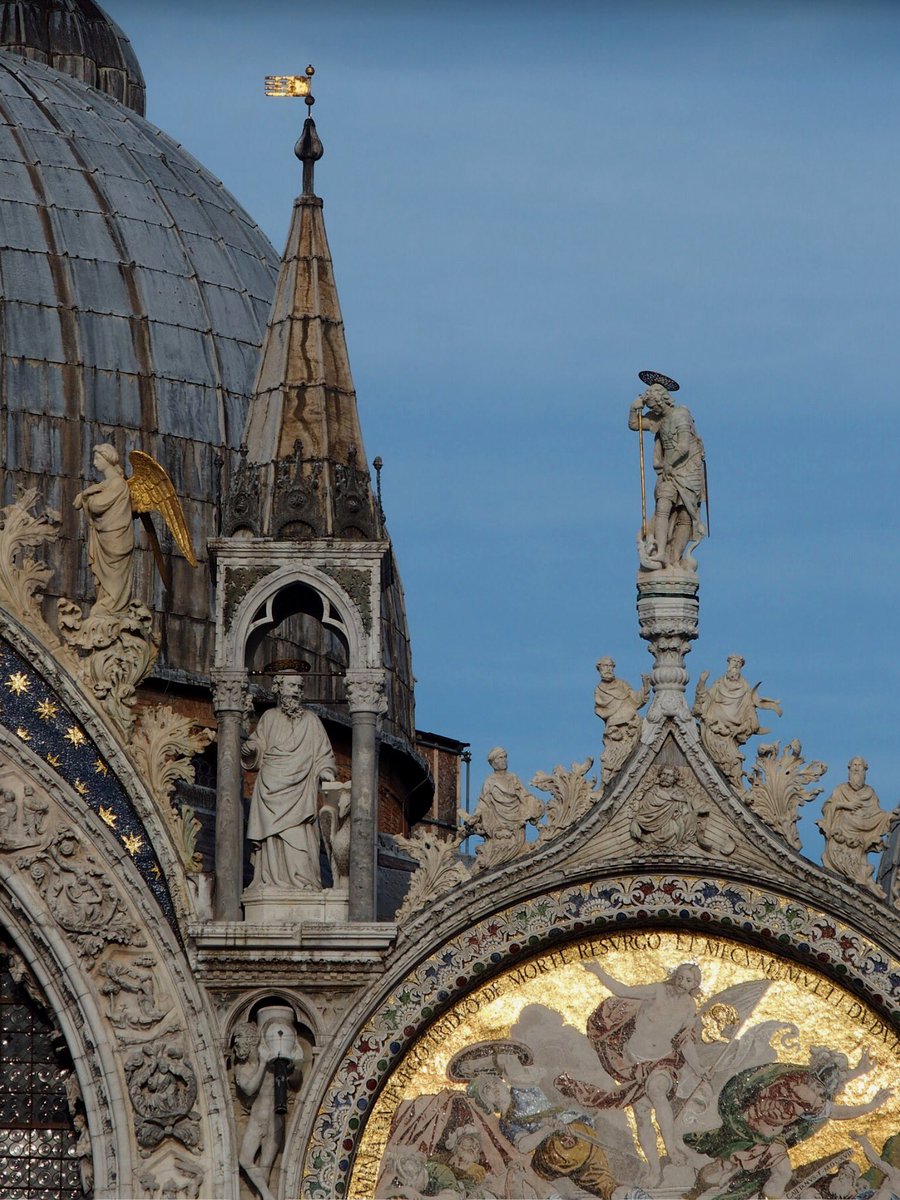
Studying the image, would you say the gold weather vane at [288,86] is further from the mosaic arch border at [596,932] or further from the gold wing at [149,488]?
the mosaic arch border at [596,932]

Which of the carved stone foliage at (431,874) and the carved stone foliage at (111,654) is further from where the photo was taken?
the carved stone foliage at (111,654)

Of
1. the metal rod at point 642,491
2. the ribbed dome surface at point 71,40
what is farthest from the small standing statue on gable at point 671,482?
the ribbed dome surface at point 71,40

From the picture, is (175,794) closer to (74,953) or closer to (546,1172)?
(74,953)

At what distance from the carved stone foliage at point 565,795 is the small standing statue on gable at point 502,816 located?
0.08m

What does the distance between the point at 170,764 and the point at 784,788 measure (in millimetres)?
3664

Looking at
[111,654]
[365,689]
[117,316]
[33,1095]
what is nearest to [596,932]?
[365,689]

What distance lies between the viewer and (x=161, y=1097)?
22.1 metres

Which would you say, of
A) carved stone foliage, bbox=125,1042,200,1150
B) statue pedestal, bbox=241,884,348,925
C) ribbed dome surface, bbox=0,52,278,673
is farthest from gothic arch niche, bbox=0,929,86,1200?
ribbed dome surface, bbox=0,52,278,673

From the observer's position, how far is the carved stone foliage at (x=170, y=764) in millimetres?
22625

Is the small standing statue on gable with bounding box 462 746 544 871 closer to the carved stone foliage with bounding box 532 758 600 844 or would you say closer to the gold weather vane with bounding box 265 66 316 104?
the carved stone foliage with bounding box 532 758 600 844

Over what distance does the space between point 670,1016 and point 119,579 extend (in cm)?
424

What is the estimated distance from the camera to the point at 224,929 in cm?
2239

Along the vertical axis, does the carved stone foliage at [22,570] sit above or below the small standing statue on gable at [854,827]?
above

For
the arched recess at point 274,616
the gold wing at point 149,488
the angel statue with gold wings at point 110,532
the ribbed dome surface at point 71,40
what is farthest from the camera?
the ribbed dome surface at point 71,40
